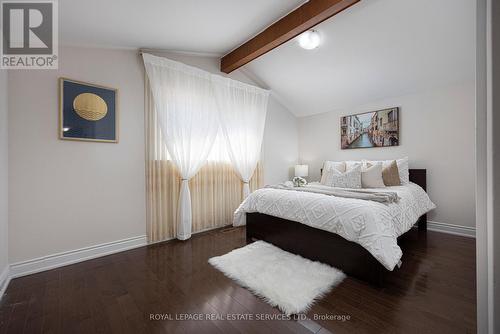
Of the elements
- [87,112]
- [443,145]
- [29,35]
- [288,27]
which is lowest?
[443,145]

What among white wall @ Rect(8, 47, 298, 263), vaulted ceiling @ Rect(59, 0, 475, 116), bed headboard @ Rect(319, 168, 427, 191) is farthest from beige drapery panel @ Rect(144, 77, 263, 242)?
bed headboard @ Rect(319, 168, 427, 191)

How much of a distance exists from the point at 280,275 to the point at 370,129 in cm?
298

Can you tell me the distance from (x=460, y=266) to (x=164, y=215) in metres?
3.25

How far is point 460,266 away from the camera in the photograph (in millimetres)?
2057

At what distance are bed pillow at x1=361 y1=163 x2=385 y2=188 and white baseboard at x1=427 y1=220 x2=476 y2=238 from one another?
105cm

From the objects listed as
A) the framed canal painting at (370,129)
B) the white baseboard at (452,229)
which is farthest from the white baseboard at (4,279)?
the white baseboard at (452,229)

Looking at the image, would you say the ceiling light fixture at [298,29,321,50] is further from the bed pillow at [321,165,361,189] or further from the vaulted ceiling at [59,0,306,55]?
the bed pillow at [321,165,361,189]

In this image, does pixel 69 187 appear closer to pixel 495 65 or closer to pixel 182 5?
pixel 182 5

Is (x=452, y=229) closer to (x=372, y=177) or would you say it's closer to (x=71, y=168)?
(x=372, y=177)

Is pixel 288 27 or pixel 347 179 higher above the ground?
pixel 288 27

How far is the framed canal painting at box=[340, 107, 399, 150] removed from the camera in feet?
11.3

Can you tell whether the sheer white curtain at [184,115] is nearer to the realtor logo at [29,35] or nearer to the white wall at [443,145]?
the realtor logo at [29,35]

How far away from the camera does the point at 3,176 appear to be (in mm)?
1831

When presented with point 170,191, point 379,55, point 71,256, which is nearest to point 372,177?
point 379,55
